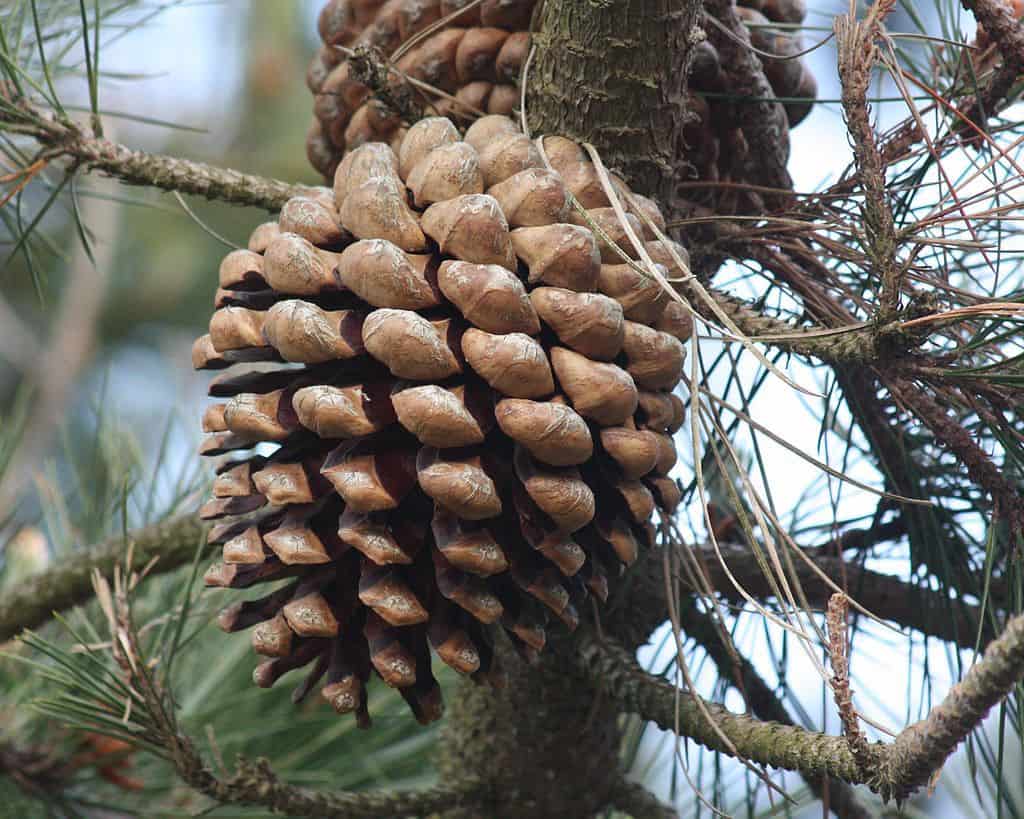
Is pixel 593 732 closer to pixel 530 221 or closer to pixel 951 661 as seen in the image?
pixel 951 661

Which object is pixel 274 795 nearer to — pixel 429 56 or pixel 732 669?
pixel 732 669

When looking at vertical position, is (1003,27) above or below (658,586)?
above

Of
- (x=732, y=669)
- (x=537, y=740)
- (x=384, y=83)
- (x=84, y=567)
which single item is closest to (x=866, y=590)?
(x=732, y=669)

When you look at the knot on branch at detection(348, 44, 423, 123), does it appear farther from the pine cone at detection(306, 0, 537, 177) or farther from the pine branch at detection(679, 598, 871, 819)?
the pine branch at detection(679, 598, 871, 819)

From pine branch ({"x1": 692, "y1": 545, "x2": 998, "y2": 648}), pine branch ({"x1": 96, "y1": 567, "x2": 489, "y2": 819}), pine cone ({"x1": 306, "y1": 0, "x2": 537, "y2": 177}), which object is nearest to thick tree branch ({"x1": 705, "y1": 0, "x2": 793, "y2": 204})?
pine cone ({"x1": 306, "y1": 0, "x2": 537, "y2": 177})

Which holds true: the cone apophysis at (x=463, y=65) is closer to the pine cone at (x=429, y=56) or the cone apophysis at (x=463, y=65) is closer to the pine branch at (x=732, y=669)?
the pine cone at (x=429, y=56)

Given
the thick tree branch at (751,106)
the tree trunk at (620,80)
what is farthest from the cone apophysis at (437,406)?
the thick tree branch at (751,106)
